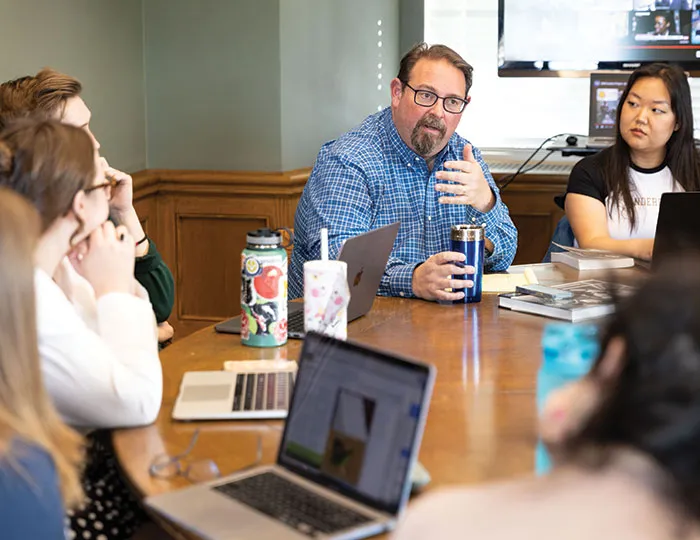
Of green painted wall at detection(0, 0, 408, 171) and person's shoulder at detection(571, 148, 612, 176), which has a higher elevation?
green painted wall at detection(0, 0, 408, 171)

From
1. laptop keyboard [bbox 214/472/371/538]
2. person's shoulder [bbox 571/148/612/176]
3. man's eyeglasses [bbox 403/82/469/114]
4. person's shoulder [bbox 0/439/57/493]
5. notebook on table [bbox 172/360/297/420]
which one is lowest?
laptop keyboard [bbox 214/472/371/538]

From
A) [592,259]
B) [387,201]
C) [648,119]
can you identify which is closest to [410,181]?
[387,201]

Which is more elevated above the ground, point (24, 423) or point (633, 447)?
point (633, 447)

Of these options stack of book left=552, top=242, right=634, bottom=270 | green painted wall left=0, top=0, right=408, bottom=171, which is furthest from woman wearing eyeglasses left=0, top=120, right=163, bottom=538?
green painted wall left=0, top=0, right=408, bottom=171

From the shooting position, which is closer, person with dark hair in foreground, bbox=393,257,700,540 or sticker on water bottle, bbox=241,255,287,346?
person with dark hair in foreground, bbox=393,257,700,540

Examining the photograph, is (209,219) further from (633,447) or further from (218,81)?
(633,447)

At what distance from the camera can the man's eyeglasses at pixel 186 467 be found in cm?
140

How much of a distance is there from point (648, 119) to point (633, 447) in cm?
259

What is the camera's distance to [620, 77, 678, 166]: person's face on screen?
127 inches

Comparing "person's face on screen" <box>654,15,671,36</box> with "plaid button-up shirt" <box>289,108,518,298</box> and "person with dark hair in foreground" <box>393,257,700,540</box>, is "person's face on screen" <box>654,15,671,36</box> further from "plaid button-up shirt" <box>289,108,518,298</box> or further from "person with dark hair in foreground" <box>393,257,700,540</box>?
"person with dark hair in foreground" <box>393,257,700,540</box>

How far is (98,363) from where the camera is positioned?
5.00 feet

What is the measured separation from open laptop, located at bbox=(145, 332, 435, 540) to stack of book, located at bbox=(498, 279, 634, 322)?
99 centimetres

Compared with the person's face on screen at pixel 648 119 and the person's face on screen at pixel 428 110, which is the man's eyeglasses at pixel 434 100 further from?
the person's face on screen at pixel 648 119

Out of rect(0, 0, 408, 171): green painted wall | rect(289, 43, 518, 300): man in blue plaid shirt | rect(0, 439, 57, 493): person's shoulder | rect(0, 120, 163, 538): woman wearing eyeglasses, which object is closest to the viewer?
rect(0, 439, 57, 493): person's shoulder
